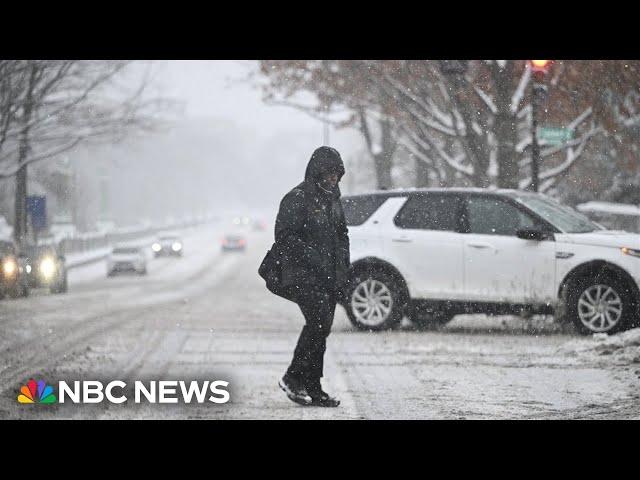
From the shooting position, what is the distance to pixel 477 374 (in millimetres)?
11102

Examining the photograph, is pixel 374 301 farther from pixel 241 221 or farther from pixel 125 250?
pixel 241 221

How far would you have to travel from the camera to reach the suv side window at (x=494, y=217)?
1417 centimetres

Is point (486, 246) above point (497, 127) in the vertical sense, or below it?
below

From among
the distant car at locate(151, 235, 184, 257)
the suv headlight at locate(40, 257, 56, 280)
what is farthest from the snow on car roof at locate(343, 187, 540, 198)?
the distant car at locate(151, 235, 184, 257)

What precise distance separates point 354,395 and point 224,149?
78.7 m

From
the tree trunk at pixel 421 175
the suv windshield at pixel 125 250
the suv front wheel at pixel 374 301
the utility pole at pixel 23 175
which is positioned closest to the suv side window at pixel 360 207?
the suv front wheel at pixel 374 301

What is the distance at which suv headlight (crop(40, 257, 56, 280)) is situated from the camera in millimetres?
26266

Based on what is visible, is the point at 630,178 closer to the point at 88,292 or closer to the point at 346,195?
the point at 88,292

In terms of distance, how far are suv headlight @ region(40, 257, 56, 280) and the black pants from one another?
18.2 m

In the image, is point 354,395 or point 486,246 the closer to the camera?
point 354,395

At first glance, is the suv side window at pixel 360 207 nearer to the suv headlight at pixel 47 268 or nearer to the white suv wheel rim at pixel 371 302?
the white suv wheel rim at pixel 371 302

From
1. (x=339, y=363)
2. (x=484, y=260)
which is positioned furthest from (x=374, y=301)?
(x=339, y=363)
